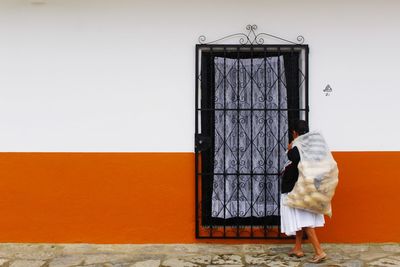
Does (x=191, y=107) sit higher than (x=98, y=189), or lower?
higher

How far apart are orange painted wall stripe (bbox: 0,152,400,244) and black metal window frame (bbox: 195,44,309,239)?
0.10 metres

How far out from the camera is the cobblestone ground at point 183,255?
16.9ft

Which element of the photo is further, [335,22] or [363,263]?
[335,22]

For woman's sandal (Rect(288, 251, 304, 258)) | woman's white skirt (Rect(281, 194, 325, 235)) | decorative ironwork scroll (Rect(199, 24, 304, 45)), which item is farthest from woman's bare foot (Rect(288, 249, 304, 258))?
decorative ironwork scroll (Rect(199, 24, 304, 45))

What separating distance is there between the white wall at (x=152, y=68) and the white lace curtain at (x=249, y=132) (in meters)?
0.36

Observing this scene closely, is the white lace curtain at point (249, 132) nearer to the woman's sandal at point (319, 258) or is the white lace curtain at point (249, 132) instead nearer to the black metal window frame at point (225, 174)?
the black metal window frame at point (225, 174)

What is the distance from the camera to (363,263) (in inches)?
202

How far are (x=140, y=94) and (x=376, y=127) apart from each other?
2723mm

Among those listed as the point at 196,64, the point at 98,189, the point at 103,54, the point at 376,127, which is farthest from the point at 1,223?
the point at 376,127

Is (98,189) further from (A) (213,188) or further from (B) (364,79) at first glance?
(B) (364,79)

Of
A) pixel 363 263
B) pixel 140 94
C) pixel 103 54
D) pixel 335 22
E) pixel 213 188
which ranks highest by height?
pixel 335 22

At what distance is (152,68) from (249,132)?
134 cm

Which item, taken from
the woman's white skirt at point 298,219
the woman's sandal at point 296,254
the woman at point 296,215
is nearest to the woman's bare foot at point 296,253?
the woman's sandal at point 296,254

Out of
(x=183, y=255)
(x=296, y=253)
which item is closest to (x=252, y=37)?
(x=296, y=253)
